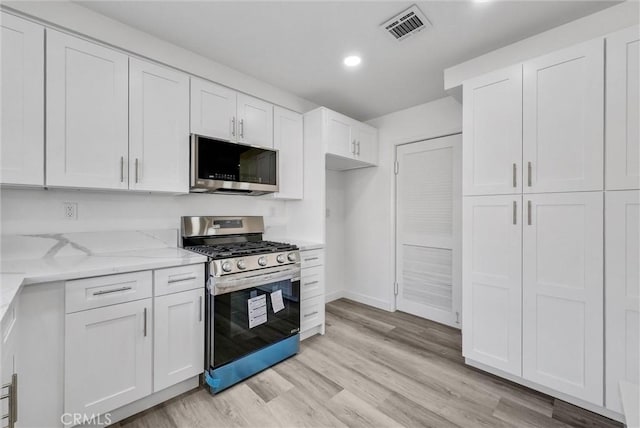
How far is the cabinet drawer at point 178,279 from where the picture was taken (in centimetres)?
175

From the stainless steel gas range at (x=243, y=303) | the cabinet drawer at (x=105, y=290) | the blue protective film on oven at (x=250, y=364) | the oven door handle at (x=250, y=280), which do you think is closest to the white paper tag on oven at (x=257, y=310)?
the stainless steel gas range at (x=243, y=303)

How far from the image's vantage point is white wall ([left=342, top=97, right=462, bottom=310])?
129 inches

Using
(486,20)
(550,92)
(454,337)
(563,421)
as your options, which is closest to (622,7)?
(550,92)

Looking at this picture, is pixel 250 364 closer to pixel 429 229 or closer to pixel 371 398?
pixel 371 398

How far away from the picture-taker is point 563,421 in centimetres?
168

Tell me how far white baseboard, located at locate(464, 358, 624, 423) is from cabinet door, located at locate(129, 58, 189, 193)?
2.66m

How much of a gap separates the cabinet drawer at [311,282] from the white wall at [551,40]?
6.69ft

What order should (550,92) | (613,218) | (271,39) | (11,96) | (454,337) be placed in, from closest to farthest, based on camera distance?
1. (11,96)
2. (613,218)
3. (550,92)
4. (271,39)
5. (454,337)

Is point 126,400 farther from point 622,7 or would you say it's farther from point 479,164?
point 622,7

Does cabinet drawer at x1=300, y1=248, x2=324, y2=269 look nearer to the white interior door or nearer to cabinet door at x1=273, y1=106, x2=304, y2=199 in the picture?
cabinet door at x1=273, y1=106, x2=304, y2=199

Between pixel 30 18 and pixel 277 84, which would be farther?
pixel 277 84

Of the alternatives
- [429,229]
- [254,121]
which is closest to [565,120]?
[429,229]

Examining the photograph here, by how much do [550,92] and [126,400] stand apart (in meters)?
3.25

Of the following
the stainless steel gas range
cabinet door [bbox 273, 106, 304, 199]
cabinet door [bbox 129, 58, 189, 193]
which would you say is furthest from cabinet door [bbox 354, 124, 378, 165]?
cabinet door [bbox 129, 58, 189, 193]
